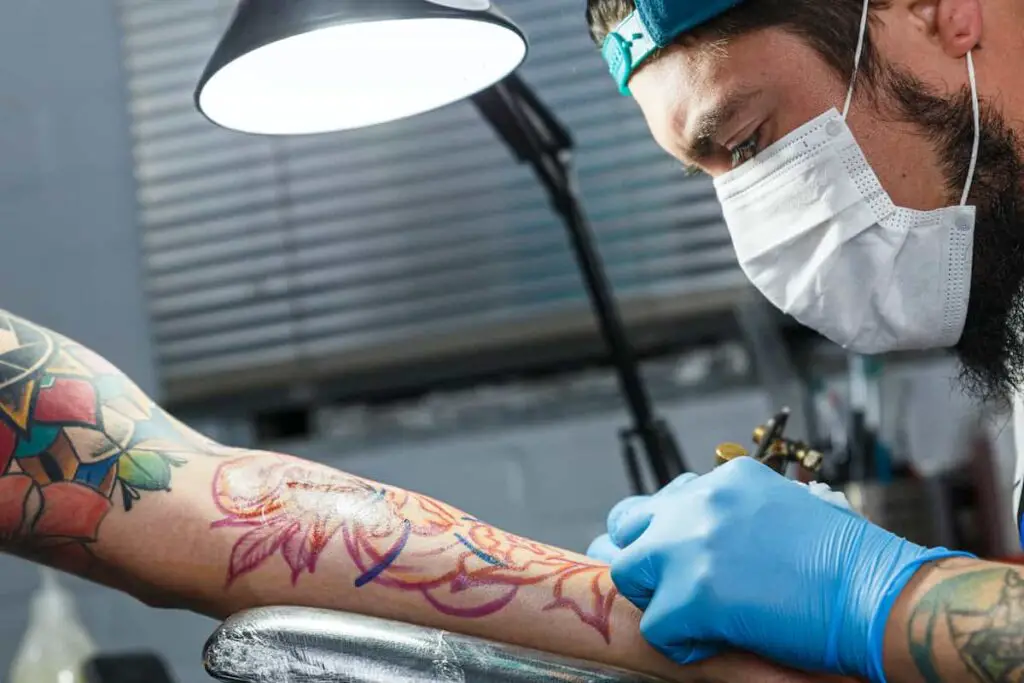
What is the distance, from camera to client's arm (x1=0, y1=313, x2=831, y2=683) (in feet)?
3.07

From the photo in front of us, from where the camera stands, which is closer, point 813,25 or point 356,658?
point 356,658

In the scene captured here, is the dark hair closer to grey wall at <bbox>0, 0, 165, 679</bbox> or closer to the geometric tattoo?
the geometric tattoo

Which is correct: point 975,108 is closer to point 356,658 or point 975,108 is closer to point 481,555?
point 481,555

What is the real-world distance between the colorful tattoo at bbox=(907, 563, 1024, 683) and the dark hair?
1.67 ft

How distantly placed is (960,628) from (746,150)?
535mm

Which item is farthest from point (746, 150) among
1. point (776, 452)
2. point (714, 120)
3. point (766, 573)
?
point (766, 573)

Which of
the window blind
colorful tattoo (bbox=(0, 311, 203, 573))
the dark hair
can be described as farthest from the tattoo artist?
the window blind

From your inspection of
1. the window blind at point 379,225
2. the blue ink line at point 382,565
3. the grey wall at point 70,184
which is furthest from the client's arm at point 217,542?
the grey wall at point 70,184

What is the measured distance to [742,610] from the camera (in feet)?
2.85

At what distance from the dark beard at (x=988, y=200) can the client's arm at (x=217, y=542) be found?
19.3 inches

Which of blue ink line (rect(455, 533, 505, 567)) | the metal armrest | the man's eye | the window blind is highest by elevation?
the man's eye

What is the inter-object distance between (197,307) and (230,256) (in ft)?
0.38

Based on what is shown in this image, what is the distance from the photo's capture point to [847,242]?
1.16 m

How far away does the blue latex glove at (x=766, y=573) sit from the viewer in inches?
33.4
